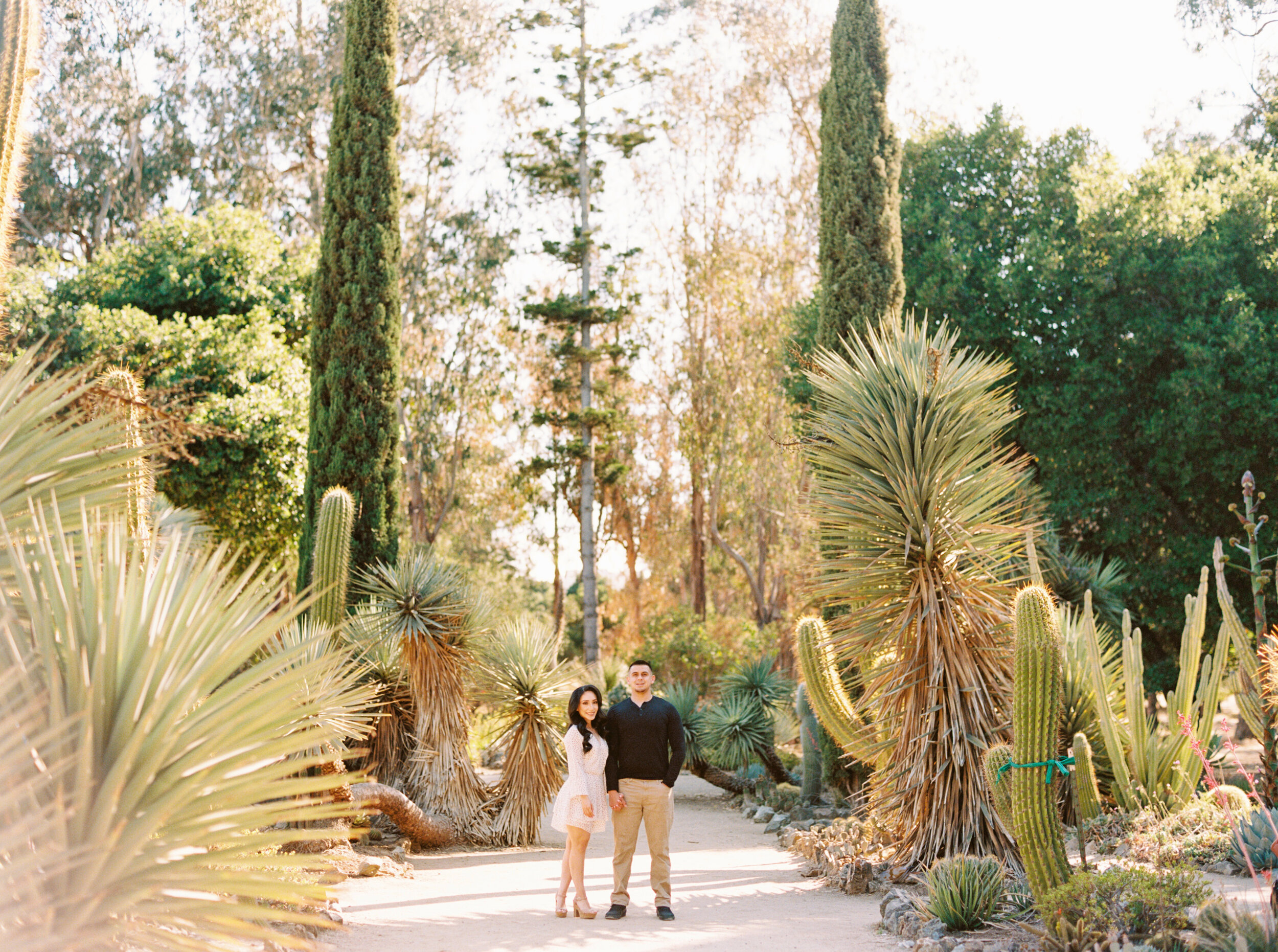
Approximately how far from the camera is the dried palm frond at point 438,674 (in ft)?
30.9

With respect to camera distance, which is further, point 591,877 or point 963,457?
point 591,877

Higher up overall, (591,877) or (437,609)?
(437,609)

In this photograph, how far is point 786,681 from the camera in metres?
13.1

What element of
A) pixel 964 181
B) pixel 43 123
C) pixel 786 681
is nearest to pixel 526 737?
pixel 786 681

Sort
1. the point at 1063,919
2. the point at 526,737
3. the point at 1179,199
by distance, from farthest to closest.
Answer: the point at 1179,199 < the point at 526,737 < the point at 1063,919

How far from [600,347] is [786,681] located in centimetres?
897

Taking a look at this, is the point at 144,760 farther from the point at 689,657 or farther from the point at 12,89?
the point at 689,657

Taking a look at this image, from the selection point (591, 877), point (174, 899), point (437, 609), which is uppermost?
point (437, 609)

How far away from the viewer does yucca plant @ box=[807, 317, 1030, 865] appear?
6938 mm

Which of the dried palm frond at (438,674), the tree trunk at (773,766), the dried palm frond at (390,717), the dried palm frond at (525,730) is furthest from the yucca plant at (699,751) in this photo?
the dried palm frond at (390,717)

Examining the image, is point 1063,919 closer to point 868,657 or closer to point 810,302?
point 868,657

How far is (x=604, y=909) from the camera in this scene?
654cm

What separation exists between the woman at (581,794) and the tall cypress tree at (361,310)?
6.19 metres

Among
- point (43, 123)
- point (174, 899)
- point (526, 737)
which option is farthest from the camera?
point (43, 123)
